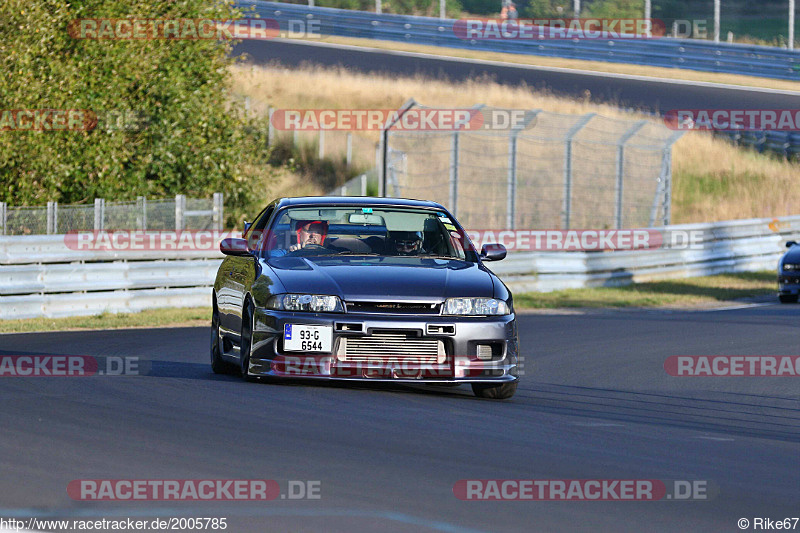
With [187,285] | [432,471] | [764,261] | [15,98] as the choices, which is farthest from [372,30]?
[432,471]

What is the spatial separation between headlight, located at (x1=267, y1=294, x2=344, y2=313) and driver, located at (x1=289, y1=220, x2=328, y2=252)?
3.67 feet

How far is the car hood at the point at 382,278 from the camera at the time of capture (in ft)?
30.5

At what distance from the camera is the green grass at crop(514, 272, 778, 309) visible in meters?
22.6

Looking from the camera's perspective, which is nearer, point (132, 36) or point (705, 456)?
point (705, 456)

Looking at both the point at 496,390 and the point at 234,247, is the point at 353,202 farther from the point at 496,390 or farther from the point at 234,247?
the point at 496,390

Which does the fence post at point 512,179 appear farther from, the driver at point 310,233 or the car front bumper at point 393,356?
the car front bumper at point 393,356

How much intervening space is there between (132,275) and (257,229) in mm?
7514

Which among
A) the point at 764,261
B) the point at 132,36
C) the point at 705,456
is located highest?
the point at 132,36

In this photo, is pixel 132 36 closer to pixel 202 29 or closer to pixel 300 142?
pixel 202 29

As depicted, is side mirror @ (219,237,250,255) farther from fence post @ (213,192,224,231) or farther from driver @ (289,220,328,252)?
fence post @ (213,192,224,231)

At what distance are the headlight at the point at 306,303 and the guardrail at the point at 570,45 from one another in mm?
30636

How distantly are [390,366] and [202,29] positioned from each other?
18.6 meters

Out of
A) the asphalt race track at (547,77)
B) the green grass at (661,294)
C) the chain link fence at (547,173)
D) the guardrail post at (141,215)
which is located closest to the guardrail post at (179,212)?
the guardrail post at (141,215)

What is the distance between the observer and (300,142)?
117 ft
